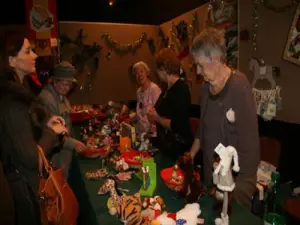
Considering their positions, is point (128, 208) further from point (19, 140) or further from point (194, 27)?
point (194, 27)

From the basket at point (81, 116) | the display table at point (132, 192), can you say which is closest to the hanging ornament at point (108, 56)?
the basket at point (81, 116)

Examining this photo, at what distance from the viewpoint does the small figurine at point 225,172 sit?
1.05m

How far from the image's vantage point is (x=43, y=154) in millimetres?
1458

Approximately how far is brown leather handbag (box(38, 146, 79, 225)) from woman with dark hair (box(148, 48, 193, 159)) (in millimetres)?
810

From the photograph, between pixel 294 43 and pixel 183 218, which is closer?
pixel 183 218

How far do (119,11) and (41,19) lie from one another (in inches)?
78.5

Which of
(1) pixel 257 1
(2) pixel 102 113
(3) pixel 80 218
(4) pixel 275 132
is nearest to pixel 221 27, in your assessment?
(1) pixel 257 1

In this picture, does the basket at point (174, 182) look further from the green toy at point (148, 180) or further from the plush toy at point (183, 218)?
the plush toy at point (183, 218)

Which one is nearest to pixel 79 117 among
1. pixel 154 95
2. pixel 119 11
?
pixel 154 95

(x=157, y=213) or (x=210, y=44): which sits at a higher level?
(x=210, y=44)

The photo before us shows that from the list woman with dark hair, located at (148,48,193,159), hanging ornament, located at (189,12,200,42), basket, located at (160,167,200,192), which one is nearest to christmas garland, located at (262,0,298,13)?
woman with dark hair, located at (148,48,193,159)

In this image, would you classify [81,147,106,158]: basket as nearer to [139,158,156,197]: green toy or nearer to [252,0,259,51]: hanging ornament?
A: [139,158,156,197]: green toy

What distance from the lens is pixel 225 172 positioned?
1.06 m

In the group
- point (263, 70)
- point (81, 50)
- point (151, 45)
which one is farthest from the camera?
point (151, 45)
